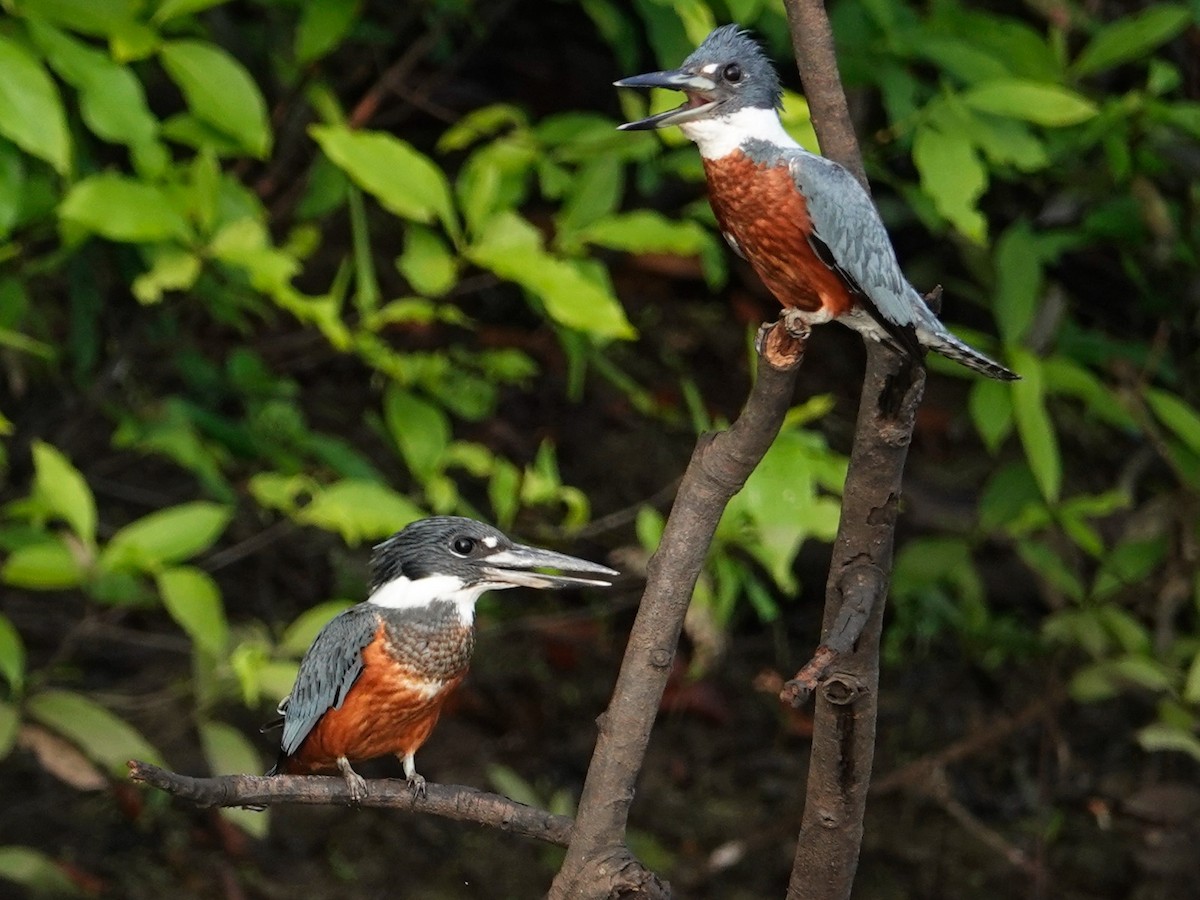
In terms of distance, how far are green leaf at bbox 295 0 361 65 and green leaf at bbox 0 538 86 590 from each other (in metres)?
0.93

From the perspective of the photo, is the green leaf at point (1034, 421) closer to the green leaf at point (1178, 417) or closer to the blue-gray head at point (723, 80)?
the green leaf at point (1178, 417)

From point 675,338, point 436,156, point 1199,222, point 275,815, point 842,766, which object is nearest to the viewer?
point 842,766

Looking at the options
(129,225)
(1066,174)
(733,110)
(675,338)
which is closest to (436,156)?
(675,338)

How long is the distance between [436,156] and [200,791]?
3317 mm

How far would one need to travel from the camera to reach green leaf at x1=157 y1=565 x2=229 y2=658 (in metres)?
2.72

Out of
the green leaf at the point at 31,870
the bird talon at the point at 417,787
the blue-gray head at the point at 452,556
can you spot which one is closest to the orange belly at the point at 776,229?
the blue-gray head at the point at 452,556

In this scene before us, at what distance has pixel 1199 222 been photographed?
12.0 feet

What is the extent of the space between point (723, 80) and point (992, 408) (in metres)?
1.51

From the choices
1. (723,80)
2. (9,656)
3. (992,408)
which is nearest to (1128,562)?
(992,408)

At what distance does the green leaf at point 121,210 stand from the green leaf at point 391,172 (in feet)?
0.86

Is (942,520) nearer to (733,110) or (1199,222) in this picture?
(1199,222)

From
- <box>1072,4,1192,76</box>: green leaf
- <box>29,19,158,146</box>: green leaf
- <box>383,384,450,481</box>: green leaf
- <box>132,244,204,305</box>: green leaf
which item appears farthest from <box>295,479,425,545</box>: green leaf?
<box>1072,4,1192,76</box>: green leaf

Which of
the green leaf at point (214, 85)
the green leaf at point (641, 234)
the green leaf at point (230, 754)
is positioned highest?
the green leaf at point (214, 85)

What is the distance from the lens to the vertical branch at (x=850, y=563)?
1.63 m
